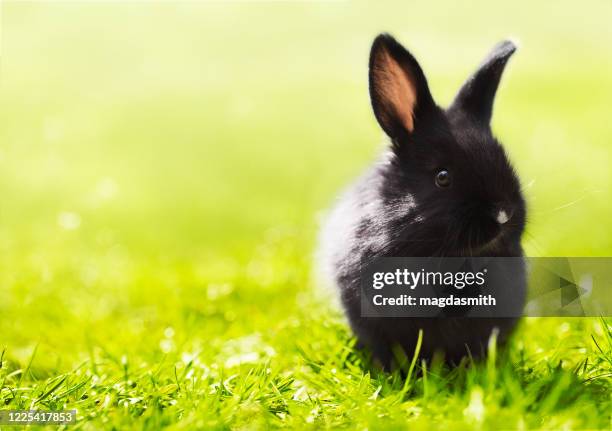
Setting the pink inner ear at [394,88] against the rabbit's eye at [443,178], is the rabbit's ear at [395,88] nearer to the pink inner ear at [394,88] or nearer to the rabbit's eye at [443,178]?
the pink inner ear at [394,88]

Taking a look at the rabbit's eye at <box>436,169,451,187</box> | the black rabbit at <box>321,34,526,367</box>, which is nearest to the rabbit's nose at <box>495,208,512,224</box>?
the black rabbit at <box>321,34,526,367</box>

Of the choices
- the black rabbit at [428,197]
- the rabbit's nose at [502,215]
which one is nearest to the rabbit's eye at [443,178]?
the black rabbit at [428,197]

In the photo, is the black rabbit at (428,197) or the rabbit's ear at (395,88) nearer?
the black rabbit at (428,197)

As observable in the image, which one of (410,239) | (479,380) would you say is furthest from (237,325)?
(479,380)

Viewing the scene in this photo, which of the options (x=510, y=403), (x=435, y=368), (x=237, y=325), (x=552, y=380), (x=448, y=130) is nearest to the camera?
(x=510, y=403)

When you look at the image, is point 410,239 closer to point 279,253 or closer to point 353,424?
point 353,424

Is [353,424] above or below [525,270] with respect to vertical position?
below

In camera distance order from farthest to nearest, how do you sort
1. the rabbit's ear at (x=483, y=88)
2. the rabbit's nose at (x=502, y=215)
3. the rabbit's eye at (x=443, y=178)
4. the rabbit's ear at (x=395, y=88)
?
the rabbit's ear at (x=483, y=88) → the rabbit's ear at (x=395, y=88) → the rabbit's eye at (x=443, y=178) → the rabbit's nose at (x=502, y=215)
